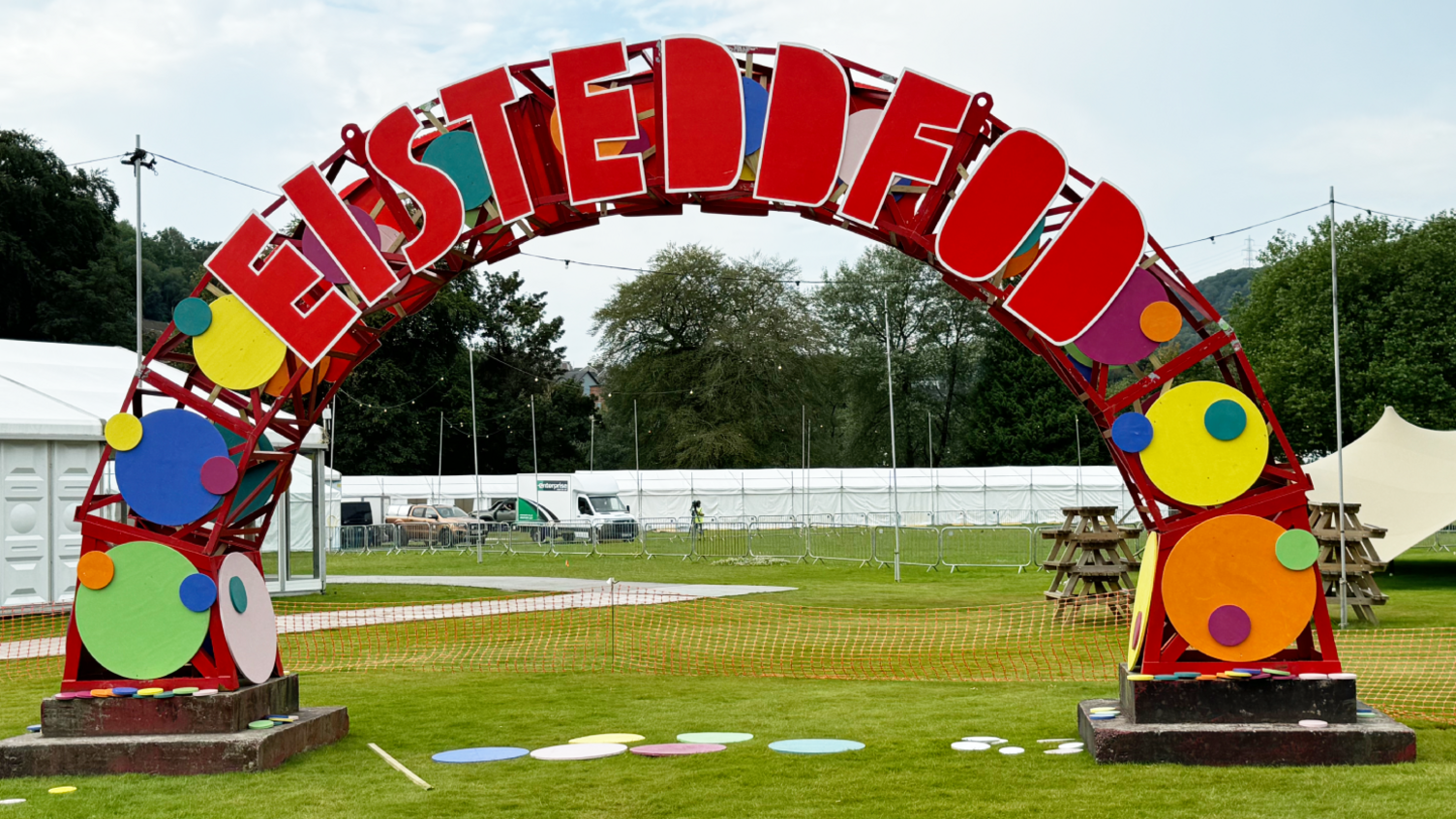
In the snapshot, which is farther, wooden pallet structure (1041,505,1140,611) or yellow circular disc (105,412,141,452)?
wooden pallet structure (1041,505,1140,611)

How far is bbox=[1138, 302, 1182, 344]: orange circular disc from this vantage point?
24.4 ft

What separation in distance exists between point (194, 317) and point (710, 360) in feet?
167

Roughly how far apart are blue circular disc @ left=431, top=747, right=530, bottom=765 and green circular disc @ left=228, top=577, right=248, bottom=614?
1.53m

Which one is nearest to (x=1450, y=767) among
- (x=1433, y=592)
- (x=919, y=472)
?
(x=1433, y=592)

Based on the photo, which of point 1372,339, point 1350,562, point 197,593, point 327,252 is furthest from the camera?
point 1372,339

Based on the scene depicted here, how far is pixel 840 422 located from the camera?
69875mm

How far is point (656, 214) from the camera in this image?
834cm

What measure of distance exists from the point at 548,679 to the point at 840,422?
58.8 m

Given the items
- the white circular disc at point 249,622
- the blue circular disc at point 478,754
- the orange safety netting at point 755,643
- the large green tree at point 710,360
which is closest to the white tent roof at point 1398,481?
the orange safety netting at point 755,643

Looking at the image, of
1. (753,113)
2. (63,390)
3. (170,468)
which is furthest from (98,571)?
(63,390)

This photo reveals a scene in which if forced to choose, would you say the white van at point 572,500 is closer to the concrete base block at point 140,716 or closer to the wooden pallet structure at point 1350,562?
the wooden pallet structure at point 1350,562

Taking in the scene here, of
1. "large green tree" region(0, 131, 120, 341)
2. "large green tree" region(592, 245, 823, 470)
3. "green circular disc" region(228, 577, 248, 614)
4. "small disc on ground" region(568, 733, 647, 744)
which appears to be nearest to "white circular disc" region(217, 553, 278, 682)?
"green circular disc" region(228, 577, 248, 614)

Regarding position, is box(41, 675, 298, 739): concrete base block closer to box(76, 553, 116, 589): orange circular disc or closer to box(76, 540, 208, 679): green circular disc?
box(76, 540, 208, 679): green circular disc

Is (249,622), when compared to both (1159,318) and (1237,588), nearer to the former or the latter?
(1159,318)
